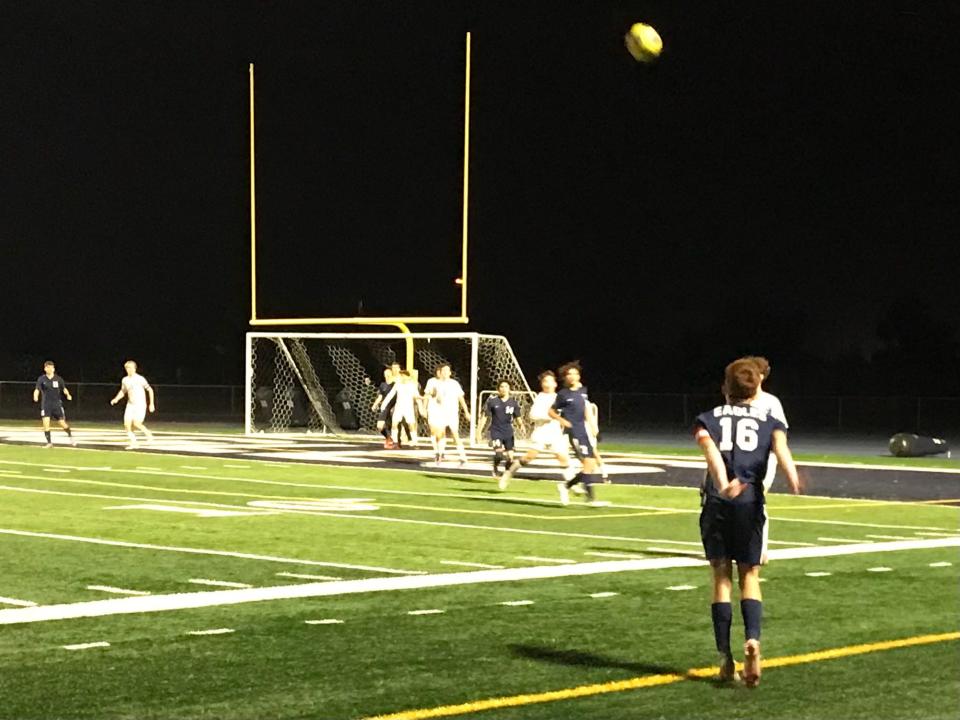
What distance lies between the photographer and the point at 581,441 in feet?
59.4

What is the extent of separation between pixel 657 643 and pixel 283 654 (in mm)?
2012

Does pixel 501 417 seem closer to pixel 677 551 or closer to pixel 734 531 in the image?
pixel 677 551

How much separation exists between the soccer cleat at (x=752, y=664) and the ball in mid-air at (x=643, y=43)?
37.0 feet

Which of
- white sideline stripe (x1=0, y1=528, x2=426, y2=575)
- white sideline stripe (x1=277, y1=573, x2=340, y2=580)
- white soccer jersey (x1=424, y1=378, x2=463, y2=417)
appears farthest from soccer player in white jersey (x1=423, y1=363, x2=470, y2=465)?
white sideline stripe (x1=277, y1=573, x2=340, y2=580)

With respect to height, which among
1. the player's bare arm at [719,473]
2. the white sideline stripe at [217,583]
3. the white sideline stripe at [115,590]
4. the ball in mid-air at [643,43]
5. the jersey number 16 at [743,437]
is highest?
the ball in mid-air at [643,43]

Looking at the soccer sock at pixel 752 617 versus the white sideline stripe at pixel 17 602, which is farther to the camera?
the white sideline stripe at pixel 17 602

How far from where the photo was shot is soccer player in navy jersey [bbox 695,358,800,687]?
801 cm

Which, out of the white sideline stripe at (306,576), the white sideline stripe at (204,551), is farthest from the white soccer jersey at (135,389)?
the white sideline stripe at (306,576)

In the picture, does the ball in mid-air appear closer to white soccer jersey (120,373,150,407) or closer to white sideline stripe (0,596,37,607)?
white sideline stripe (0,596,37,607)

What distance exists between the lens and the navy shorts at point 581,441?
59.4 ft

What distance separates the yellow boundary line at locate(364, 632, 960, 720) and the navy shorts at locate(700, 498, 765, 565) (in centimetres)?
62

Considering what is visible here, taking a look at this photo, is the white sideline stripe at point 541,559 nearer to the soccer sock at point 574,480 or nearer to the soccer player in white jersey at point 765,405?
the soccer player in white jersey at point 765,405

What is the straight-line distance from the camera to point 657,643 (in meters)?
9.17

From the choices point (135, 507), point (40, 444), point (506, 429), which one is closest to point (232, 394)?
point (40, 444)
